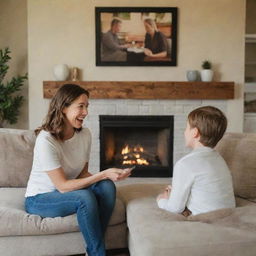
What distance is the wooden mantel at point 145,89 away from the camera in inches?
164

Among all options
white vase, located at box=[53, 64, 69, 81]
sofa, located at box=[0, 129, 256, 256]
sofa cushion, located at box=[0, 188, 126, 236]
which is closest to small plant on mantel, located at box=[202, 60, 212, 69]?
white vase, located at box=[53, 64, 69, 81]

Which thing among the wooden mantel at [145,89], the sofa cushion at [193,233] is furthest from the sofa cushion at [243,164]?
the wooden mantel at [145,89]

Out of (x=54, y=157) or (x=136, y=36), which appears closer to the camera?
(x=54, y=157)

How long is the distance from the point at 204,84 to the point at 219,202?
8.52 ft

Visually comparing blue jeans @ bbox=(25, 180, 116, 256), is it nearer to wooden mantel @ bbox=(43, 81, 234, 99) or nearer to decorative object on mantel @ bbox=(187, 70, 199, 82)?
wooden mantel @ bbox=(43, 81, 234, 99)

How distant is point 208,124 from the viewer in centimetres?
175

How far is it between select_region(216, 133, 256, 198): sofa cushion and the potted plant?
1.98 metres

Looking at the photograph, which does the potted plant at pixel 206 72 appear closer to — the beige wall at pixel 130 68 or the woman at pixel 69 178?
the beige wall at pixel 130 68

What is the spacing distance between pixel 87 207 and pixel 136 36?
110 inches

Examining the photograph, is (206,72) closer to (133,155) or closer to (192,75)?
(192,75)

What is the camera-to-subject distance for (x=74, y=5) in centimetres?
416

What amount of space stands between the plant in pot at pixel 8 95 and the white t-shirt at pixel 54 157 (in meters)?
2.38

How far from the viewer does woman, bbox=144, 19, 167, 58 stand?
4.21m

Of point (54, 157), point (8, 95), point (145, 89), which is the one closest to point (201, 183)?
point (54, 157)
